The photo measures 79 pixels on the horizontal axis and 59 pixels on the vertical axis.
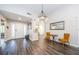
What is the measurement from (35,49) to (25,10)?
1028 mm

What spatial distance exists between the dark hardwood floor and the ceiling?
66 cm

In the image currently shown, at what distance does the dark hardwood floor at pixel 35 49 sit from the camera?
2.41 meters

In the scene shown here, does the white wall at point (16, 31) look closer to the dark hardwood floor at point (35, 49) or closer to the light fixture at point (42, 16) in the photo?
A: the dark hardwood floor at point (35, 49)

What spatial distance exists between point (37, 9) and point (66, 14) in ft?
2.47

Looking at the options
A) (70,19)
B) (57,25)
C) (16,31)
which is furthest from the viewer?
(16,31)

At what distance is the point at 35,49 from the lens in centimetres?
246

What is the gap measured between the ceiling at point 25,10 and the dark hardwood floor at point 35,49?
66 centimetres

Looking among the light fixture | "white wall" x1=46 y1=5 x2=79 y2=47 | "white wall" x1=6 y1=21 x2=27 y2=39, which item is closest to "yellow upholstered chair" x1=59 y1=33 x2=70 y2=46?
"white wall" x1=46 y1=5 x2=79 y2=47

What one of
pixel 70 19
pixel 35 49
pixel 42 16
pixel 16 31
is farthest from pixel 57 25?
pixel 16 31

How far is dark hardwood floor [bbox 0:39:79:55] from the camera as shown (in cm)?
241

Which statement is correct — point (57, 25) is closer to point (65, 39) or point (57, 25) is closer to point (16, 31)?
point (65, 39)

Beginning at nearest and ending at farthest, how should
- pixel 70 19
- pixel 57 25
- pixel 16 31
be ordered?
pixel 70 19, pixel 57 25, pixel 16 31

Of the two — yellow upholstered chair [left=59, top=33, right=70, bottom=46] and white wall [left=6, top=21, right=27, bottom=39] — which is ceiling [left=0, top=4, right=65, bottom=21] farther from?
yellow upholstered chair [left=59, top=33, right=70, bottom=46]
